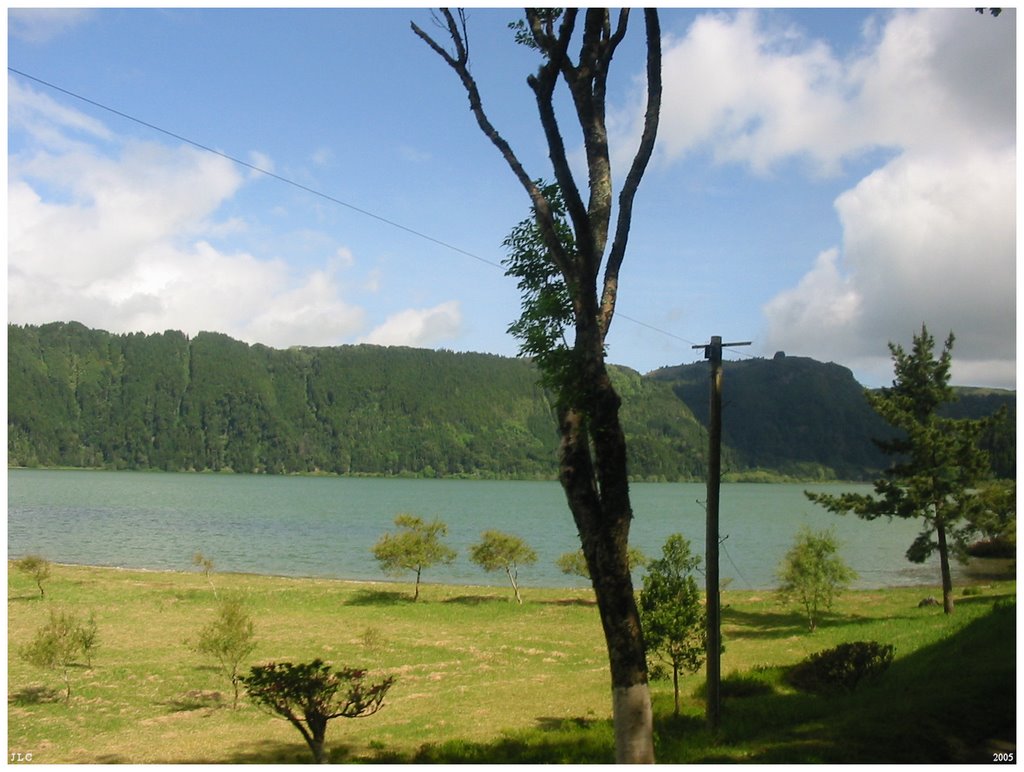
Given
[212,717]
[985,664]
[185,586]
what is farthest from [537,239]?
[185,586]

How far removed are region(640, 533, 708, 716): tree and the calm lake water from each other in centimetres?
2230

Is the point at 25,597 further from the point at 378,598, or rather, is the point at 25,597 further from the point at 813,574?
the point at 813,574

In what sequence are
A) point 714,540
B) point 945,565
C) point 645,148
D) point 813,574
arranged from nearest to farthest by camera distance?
point 645,148
point 714,540
point 945,565
point 813,574

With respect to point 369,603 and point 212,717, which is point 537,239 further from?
point 369,603

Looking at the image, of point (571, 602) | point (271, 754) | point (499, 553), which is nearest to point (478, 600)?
point (499, 553)

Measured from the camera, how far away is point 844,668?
1800cm

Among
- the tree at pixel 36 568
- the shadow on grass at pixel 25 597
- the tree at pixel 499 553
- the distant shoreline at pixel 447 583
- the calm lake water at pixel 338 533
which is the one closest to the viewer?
the shadow on grass at pixel 25 597

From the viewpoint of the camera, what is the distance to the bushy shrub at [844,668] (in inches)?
703

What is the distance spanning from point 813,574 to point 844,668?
62.7ft

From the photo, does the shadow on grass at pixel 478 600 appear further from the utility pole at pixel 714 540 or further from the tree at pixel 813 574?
the utility pole at pixel 714 540


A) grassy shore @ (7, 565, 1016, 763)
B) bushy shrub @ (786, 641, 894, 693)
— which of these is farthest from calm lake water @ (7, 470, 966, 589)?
bushy shrub @ (786, 641, 894, 693)

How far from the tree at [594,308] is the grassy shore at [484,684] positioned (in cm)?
449

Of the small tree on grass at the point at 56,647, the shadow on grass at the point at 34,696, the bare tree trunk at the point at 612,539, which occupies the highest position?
the bare tree trunk at the point at 612,539

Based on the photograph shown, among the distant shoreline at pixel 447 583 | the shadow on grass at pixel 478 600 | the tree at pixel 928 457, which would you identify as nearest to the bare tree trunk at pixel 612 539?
the tree at pixel 928 457
